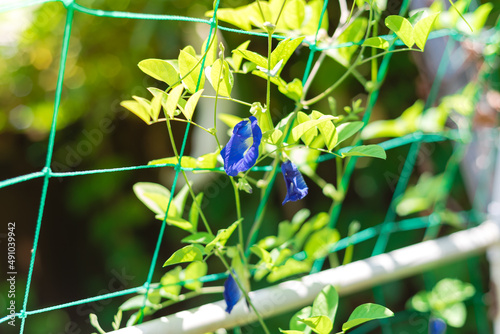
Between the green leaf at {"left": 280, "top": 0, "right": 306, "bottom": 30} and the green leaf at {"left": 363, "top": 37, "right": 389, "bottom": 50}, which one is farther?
the green leaf at {"left": 280, "top": 0, "right": 306, "bottom": 30}

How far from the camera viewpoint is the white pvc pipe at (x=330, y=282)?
1.94ft

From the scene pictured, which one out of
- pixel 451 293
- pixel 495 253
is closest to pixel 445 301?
pixel 451 293

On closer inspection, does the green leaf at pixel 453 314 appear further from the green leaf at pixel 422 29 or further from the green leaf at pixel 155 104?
the green leaf at pixel 155 104

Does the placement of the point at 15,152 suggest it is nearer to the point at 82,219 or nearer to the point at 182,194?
the point at 82,219

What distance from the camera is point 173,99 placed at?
467mm

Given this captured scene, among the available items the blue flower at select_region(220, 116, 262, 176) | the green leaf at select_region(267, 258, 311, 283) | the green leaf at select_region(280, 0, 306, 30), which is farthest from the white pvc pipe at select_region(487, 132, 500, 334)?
the blue flower at select_region(220, 116, 262, 176)

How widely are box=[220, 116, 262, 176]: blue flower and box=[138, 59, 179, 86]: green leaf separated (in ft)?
0.26

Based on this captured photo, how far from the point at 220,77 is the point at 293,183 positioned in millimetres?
134

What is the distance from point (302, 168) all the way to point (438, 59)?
0.50 meters

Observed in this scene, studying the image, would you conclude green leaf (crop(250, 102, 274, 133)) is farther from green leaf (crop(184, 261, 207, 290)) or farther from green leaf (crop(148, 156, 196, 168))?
green leaf (crop(184, 261, 207, 290))

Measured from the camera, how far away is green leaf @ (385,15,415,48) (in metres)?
0.52

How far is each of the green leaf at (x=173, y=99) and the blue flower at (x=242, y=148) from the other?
2.5 inches

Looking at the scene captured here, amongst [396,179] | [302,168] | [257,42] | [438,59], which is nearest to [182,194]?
[302,168]

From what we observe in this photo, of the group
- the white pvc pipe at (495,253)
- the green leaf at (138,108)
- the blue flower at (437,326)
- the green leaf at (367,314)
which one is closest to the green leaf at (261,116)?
the green leaf at (138,108)
